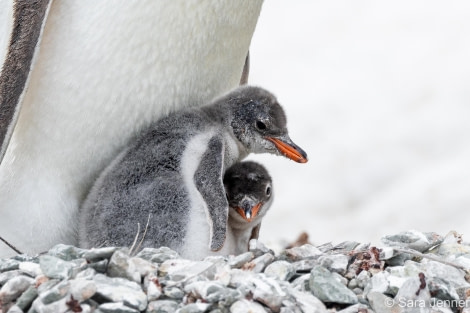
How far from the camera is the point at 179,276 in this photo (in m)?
2.11

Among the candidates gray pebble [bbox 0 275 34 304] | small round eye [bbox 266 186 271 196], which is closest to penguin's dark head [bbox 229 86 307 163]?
small round eye [bbox 266 186 271 196]

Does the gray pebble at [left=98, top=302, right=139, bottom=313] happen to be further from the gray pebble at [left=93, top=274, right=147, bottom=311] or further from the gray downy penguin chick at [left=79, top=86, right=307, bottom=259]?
the gray downy penguin chick at [left=79, top=86, right=307, bottom=259]

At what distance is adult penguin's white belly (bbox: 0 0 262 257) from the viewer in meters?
2.67

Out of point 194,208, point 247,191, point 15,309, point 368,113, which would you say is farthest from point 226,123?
Answer: point 368,113

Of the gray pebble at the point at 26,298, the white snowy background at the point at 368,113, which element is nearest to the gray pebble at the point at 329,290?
the gray pebble at the point at 26,298

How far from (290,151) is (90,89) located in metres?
0.54

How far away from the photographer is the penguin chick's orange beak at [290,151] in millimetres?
2705

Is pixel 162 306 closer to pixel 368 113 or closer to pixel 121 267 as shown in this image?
pixel 121 267

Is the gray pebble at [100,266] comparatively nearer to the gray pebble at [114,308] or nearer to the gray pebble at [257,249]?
the gray pebble at [114,308]

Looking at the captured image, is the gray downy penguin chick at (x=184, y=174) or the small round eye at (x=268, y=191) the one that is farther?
the small round eye at (x=268, y=191)

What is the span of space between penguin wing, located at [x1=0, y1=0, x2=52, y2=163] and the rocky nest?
0.39 m

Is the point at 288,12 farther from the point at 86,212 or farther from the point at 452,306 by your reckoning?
the point at 452,306

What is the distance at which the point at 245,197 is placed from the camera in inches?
104

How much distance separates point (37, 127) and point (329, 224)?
3016 millimetres
